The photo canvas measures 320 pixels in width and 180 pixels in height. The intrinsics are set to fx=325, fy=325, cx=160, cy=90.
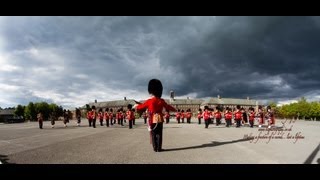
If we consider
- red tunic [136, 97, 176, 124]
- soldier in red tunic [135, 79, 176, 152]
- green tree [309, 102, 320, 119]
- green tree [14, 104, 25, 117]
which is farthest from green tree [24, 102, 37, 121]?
red tunic [136, 97, 176, 124]

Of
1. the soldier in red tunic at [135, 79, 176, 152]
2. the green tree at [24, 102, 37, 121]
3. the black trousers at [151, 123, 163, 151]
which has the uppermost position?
the green tree at [24, 102, 37, 121]

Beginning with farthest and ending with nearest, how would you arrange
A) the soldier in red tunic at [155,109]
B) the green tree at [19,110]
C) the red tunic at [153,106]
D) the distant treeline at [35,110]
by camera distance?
1. the green tree at [19,110]
2. the distant treeline at [35,110]
3. the red tunic at [153,106]
4. the soldier in red tunic at [155,109]

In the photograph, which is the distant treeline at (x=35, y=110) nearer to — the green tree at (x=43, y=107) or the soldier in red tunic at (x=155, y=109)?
the green tree at (x=43, y=107)

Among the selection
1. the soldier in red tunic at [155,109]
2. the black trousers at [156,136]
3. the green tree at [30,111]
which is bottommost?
the black trousers at [156,136]

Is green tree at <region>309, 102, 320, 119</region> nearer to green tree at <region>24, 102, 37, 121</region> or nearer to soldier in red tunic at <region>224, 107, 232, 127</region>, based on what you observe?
soldier in red tunic at <region>224, 107, 232, 127</region>

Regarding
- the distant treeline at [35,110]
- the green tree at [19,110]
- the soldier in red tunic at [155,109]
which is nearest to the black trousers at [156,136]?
the soldier in red tunic at [155,109]

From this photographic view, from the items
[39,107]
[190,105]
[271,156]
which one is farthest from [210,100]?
[271,156]

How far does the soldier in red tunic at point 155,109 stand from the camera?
32.2 feet

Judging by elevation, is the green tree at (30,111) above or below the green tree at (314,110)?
above

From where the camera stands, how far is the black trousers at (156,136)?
962 centimetres

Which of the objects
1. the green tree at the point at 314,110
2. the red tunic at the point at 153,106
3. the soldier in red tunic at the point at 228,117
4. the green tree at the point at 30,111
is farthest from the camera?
the green tree at the point at 30,111

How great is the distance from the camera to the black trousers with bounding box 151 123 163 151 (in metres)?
9.62

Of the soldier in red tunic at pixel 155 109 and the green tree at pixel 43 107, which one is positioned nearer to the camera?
the soldier in red tunic at pixel 155 109
